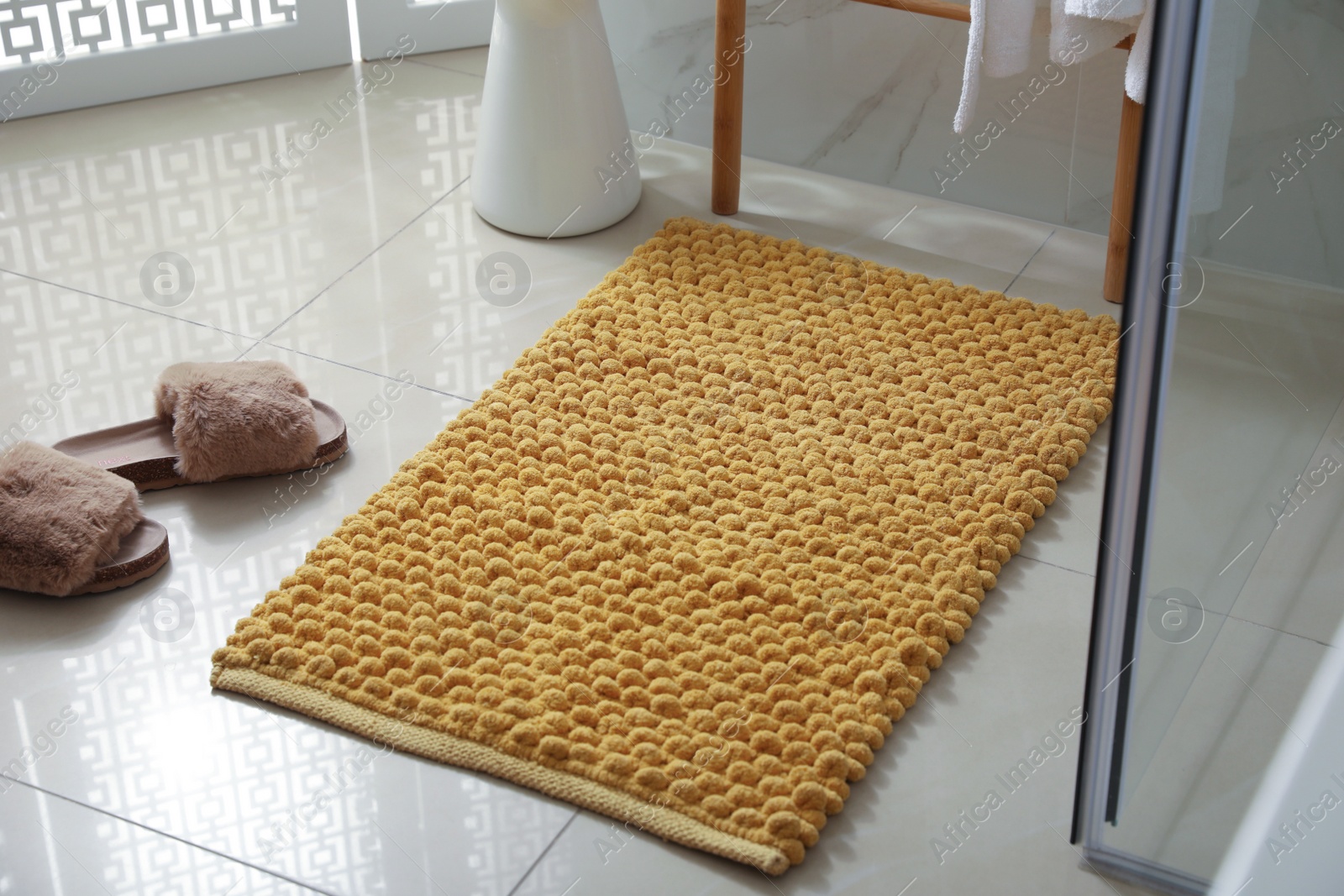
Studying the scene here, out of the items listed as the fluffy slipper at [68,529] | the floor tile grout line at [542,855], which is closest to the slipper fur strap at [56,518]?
the fluffy slipper at [68,529]

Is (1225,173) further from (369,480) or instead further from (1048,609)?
(369,480)

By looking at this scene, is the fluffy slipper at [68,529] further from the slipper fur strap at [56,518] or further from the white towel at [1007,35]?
the white towel at [1007,35]

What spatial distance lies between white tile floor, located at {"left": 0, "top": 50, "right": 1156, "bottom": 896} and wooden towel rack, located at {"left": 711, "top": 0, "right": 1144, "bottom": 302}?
47 millimetres

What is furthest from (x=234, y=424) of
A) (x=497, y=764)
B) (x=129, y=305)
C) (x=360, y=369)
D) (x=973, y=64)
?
(x=973, y=64)

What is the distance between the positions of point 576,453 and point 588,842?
0.52m

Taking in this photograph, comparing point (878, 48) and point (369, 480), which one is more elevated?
point (878, 48)

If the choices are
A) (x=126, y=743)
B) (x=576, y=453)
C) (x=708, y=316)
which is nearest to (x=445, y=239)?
(x=708, y=316)

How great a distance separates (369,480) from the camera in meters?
1.58

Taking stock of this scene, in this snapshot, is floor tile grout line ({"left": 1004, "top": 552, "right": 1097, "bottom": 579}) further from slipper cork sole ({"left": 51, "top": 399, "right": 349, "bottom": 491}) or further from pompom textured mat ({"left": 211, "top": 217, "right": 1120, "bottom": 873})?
slipper cork sole ({"left": 51, "top": 399, "right": 349, "bottom": 491})

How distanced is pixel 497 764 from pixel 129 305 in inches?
38.5

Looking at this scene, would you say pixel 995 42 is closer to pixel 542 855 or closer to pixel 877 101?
pixel 877 101

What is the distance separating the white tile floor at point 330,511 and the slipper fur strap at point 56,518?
49 millimetres

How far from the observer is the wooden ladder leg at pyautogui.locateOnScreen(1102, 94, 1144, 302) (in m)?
1.73

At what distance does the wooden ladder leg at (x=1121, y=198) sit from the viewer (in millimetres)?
1734
